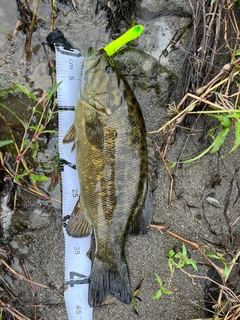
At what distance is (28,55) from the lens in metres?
2.80

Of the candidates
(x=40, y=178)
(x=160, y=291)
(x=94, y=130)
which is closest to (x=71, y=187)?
(x=40, y=178)

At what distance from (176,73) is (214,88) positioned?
0.45 metres

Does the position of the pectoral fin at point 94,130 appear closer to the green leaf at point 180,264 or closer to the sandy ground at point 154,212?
the sandy ground at point 154,212

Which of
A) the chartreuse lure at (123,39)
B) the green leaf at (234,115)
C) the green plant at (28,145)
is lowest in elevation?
the green plant at (28,145)

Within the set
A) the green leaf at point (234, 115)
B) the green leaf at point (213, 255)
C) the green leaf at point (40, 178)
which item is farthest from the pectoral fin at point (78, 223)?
the green leaf at point (234, 115)

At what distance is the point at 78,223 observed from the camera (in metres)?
2.68

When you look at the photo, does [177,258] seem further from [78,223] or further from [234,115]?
[234,115]

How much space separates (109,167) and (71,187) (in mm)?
551

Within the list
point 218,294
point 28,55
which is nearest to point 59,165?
point 28,55

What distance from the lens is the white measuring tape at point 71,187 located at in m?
2.70

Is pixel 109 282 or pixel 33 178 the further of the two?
pixel 33 178

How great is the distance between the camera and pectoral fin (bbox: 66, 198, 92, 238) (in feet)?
8.74

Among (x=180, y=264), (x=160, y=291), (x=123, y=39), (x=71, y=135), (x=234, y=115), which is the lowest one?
(x=160, y=291)

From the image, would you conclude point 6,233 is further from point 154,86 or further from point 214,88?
point 214,88
